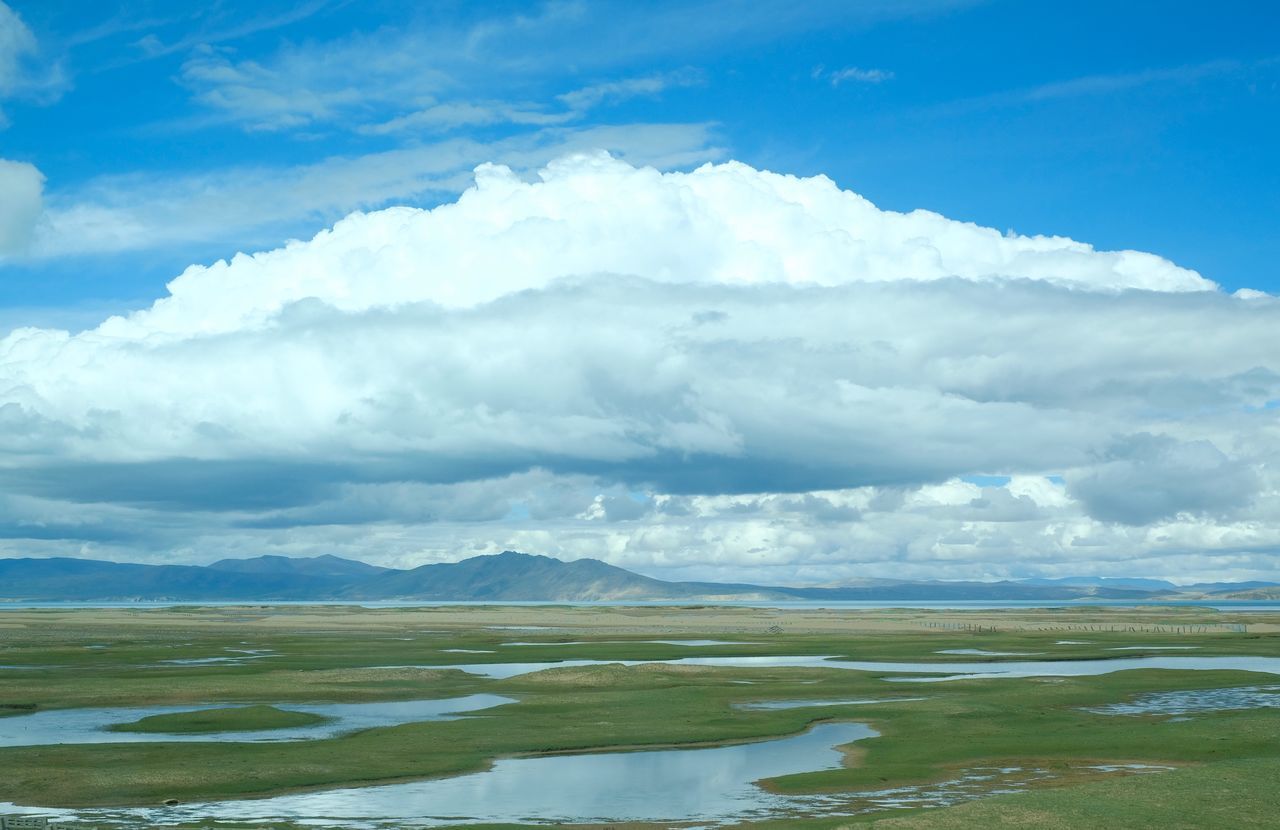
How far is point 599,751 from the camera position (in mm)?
50562

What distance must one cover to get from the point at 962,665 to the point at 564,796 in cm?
6385

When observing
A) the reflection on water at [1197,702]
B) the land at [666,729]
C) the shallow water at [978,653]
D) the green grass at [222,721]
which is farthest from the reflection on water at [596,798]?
the shallow water at [978,653]

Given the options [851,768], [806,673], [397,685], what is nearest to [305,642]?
[397,685]

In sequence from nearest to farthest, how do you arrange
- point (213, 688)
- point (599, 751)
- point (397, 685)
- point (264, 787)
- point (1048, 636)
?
point (264, 787) < point (599, 751) < point (213, 688) < point (397, 685) < point (1048, 636)

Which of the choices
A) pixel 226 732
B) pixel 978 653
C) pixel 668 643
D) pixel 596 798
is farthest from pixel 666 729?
pixel 668 643

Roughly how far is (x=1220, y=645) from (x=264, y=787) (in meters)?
109

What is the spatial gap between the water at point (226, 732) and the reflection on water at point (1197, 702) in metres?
34.0

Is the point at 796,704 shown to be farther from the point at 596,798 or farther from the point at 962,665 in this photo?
→ the point at 962,665

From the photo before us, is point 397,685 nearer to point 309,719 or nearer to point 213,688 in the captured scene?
point 213,688

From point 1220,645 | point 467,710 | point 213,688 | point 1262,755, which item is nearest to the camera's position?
point 1262,755

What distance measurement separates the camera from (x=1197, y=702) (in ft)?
212

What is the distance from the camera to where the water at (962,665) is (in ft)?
286

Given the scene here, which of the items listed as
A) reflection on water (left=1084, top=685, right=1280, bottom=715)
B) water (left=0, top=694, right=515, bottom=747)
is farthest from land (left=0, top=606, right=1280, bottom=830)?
water (left=0, top=694, right=515, bottom=747)

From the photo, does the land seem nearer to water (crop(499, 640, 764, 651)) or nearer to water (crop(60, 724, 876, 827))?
water (crop(60, 724, 876, 827))
